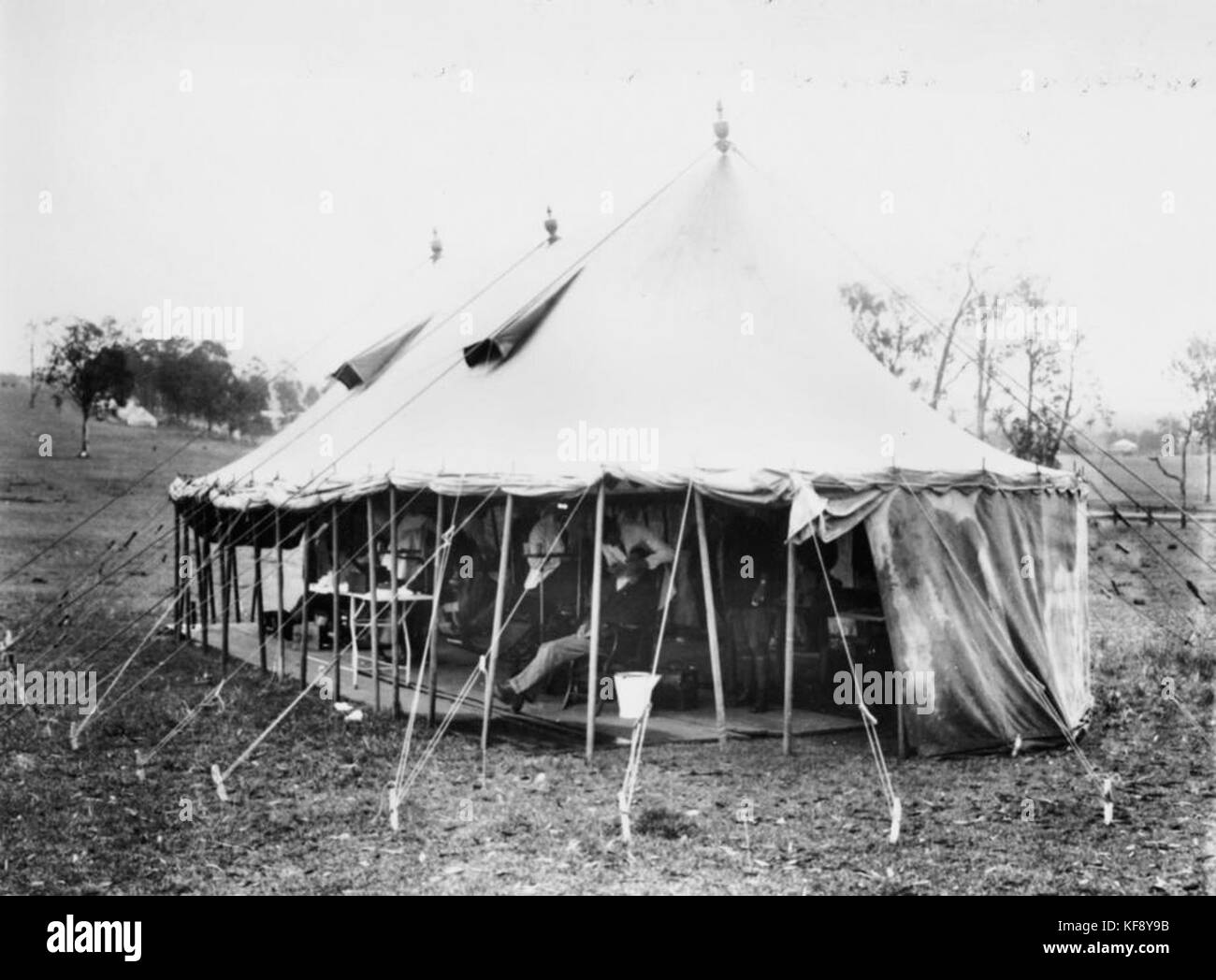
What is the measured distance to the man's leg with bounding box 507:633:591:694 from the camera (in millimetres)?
10555

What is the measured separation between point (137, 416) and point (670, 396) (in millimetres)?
41967

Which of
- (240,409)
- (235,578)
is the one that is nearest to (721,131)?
(235,578)

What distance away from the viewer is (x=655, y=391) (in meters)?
10.6

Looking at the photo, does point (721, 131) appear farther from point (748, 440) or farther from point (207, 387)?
point (207, 387)

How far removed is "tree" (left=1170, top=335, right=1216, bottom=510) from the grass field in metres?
26.2

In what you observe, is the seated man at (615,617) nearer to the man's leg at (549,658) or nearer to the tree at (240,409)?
the man's leg at (549,658)

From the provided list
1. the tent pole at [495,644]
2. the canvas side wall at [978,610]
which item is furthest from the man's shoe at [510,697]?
the canvas side wall at [978,610]

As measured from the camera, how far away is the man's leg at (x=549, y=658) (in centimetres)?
1055

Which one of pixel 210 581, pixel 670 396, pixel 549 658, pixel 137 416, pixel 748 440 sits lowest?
pixel 549 658

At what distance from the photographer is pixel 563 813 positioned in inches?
307

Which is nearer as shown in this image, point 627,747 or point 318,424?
point 627,747
